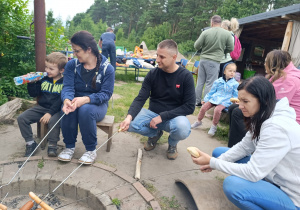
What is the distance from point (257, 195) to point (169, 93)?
1574mm

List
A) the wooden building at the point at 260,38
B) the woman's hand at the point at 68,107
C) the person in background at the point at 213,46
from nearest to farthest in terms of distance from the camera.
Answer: the woman's hand at the point at 68,107 → the person in background at the point at 213,46 → the wooden building at the point at 260,38

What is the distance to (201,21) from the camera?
34.1 metres

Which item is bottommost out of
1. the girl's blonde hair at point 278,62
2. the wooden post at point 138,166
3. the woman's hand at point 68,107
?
the wooden post at point 138,166

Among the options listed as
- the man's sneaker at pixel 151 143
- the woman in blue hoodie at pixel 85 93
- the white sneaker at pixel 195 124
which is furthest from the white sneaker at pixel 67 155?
the white sneaker at pixel 195 124

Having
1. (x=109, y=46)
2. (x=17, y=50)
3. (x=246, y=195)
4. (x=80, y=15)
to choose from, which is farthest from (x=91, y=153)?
(x=80, y=15)

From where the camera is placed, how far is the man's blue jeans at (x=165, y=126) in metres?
2.78

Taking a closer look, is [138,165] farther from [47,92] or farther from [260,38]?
[260,38]

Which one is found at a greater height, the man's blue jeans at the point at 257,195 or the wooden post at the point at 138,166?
the man's blue jeans at the point at 257,195

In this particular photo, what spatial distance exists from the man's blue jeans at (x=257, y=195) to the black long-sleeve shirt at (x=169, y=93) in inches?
47.8

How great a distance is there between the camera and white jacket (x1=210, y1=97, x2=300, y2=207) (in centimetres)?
165

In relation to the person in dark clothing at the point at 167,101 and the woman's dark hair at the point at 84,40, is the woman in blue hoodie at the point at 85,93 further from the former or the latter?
the person in dark clothing at the point at 167,101

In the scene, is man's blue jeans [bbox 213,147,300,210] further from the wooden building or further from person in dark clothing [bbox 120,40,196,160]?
the wooden building

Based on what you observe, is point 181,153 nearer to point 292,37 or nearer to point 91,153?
point 91,153

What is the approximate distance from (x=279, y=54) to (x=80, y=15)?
7006 centimetres
